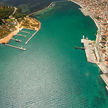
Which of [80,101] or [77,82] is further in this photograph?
[77,82]

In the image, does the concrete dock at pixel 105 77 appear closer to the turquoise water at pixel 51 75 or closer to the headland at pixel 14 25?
the turquoise water at pixel 51 75

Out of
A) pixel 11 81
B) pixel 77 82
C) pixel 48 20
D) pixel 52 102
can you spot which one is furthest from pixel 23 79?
pixel 48 20

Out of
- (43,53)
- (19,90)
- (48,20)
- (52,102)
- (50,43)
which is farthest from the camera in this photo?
(48,20)

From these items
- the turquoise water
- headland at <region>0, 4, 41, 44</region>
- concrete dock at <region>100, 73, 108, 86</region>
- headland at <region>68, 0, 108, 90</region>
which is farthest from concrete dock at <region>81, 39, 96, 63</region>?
headland at <region>0, 4, 41, 44</region>

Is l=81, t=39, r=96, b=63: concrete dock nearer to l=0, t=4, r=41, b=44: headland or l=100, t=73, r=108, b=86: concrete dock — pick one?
l=100, t=73, r=108, b=86: concrete dock

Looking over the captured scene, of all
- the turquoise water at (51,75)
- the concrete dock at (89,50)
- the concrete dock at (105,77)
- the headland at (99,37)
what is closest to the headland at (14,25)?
the turquoise water at (51,75)

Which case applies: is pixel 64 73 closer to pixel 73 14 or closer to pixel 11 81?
pixel 11 81
